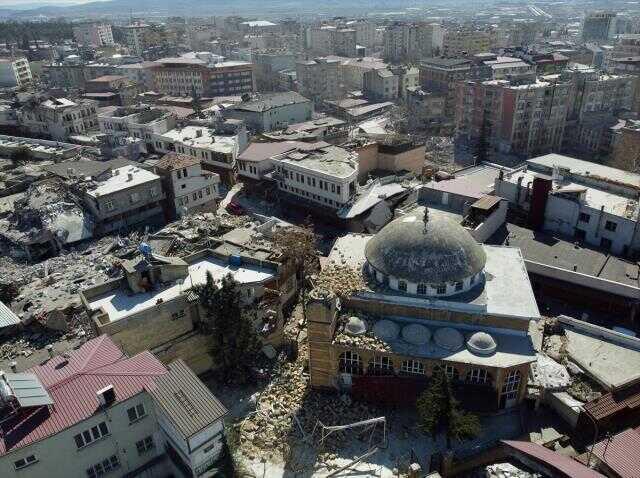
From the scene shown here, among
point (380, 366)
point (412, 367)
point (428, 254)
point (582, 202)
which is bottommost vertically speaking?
point (380, 366)

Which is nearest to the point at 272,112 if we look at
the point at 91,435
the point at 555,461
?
the point at 91,435

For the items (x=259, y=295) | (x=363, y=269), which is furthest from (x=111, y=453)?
(x=363, y=269)

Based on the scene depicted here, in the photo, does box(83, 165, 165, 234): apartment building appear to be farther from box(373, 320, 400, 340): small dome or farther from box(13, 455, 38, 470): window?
box(13, 455, 38, 470): window

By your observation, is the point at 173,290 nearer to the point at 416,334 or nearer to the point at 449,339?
the point at 416,334

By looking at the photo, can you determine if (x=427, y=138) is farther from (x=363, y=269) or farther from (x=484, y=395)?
(x=484, y=395)

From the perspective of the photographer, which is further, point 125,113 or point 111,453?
point 125,113

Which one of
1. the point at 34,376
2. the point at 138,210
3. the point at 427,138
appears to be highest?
the point at 34,376

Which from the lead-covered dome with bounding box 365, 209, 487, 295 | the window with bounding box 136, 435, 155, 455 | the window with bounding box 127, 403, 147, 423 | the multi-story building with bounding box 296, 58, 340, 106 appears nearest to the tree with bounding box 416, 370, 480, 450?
the lead-covered dome with bounding box 365, 209, 487, 295
